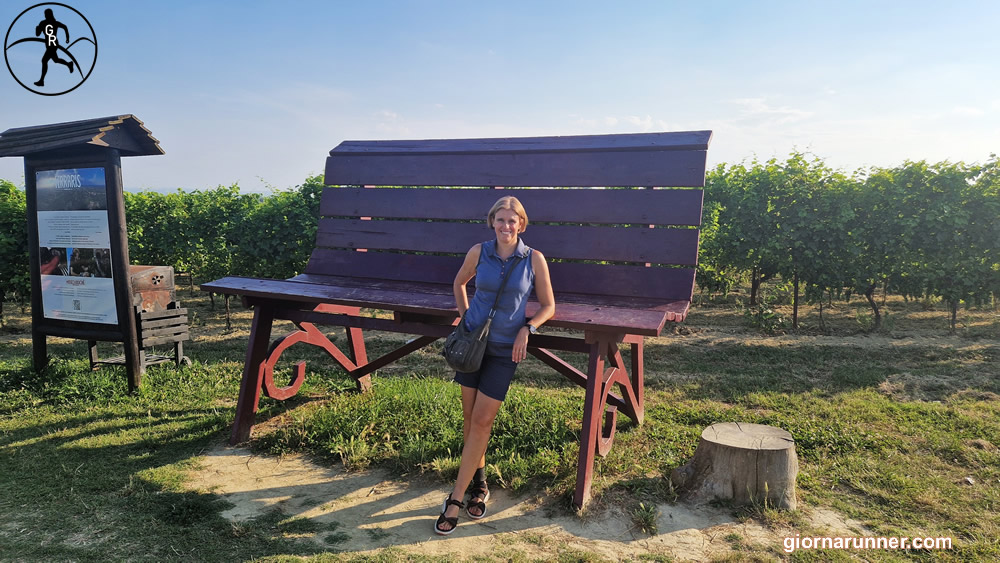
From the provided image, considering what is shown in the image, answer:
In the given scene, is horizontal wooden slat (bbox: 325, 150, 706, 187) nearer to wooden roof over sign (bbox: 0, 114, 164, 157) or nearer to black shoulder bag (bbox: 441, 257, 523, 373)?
black shoulder bag (bbox: 441, 257, 523, 373)

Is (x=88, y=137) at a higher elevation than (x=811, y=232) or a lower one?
higher

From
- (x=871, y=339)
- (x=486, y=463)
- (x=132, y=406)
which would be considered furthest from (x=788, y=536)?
(x=871, y=339)

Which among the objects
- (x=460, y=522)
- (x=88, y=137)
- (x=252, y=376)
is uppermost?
(x=88, y=137)

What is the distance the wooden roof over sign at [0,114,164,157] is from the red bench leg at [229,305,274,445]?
2.49 metres

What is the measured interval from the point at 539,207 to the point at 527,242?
0.90 ft

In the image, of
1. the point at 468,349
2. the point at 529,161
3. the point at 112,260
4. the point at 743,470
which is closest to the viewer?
the point at 468,349

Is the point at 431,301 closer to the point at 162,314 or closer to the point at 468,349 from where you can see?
the point at 468,349

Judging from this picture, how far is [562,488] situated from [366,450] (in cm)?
139

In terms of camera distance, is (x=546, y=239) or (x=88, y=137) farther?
(x=88, y=137)

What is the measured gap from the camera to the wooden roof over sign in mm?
5531

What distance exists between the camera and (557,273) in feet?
14.7

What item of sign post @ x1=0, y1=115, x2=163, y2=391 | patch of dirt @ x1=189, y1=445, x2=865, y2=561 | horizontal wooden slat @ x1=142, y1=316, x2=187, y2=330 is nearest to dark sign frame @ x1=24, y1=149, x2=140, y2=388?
sign post @ x1=0, y1=115, x2=163, y2=391

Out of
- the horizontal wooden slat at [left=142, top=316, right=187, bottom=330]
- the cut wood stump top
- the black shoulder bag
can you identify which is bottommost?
the cut wood stump top

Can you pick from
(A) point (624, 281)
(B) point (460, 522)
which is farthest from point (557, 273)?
(B) point (460, 522)
